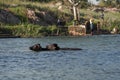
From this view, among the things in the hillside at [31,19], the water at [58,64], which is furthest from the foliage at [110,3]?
the water at [58,64]

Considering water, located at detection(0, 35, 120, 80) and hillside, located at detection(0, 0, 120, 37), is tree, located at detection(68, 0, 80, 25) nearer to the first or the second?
hillside, located at detection(0, 0, 120, 37)

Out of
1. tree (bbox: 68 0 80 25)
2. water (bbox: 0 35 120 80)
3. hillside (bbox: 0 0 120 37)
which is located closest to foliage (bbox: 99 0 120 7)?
hillside (bbox: 0 0 120 37)

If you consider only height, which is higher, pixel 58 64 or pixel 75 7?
pixel 75 7

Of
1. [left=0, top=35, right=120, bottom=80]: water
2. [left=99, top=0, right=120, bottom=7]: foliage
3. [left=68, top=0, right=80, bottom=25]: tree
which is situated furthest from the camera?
[left=99, top=0, right=120, bottom=7]: foliage

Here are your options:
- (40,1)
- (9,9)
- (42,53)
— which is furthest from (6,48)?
(40,1)

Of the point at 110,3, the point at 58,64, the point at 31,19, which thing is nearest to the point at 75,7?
the point at 31,19

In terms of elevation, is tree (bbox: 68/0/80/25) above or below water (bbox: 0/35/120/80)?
above

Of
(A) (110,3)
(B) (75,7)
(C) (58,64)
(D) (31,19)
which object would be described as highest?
(A) (110,3)

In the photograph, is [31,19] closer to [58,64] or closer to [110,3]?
[58,64]

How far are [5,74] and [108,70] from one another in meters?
5.96

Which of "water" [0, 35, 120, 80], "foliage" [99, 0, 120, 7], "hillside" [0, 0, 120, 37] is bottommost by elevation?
"water" [0, 35, 120, 80]

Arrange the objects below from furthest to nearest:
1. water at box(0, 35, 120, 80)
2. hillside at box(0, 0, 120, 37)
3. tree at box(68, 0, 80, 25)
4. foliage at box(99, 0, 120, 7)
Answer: foliage at box(99, 0, 120, 7) < tree at box(68, 0, 80, 25) < hillside at box(0, 0, 120, 37) < water at box(0, 35, 120, 80)

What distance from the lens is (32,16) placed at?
70.4m

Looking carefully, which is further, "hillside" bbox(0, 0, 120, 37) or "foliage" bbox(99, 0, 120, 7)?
"foliage" bbox(99, 0, 120, 7)
